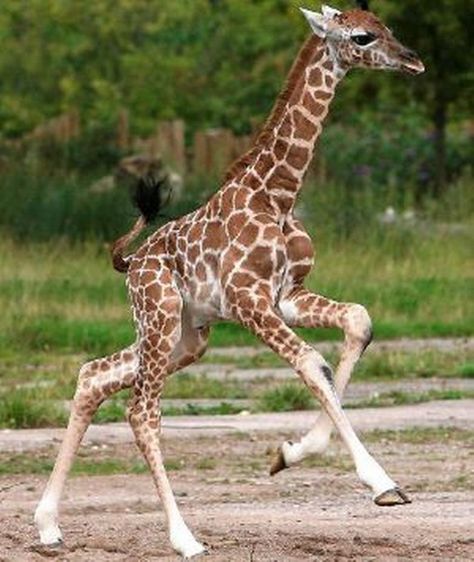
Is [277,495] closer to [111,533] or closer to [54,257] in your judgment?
[111,533]

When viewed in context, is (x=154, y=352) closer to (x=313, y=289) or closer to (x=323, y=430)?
(x=323, y=430)

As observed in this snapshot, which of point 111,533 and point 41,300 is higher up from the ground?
point 111,533

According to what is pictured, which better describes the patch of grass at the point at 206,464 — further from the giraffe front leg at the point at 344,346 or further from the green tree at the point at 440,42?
the green tree at the point at 440,42

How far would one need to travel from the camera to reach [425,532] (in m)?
9.29

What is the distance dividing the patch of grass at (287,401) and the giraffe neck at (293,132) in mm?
5480

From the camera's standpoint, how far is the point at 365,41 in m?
9.24

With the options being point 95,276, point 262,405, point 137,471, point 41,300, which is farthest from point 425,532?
point 95,276

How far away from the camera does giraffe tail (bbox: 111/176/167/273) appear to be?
9.78 m

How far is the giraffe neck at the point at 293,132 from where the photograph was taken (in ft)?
30.8

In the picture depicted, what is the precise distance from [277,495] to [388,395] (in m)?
4.54

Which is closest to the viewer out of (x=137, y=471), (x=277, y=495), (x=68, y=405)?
(x=277, y=495)

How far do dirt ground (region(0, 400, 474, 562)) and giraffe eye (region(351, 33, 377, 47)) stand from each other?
1.98 m

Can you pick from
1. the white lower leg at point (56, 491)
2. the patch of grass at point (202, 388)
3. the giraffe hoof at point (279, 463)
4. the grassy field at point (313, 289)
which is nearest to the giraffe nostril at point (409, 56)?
the giraffe hoof at point (279, 463)

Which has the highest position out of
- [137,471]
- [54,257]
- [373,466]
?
[373,466]
